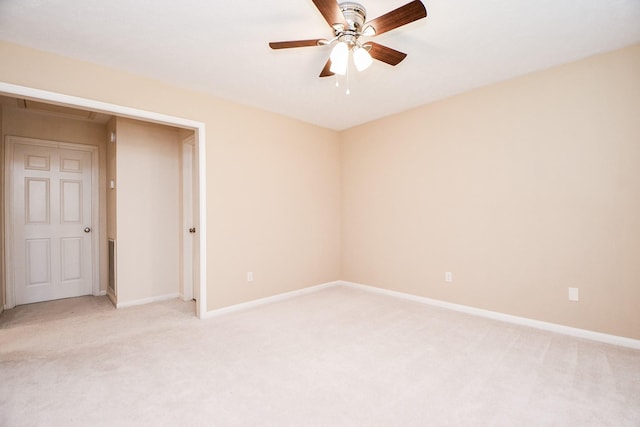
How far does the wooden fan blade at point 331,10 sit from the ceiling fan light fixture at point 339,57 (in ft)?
0.48

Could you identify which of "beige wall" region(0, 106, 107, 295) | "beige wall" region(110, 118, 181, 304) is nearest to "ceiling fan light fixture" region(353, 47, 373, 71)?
"beige wall" region(110, 118, 181, 304)

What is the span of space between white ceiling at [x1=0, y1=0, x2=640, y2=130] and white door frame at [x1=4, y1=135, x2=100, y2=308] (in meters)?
2.12

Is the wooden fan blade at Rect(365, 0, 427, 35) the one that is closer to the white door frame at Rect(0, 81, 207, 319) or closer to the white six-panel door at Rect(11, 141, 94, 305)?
the white door frame at Rect(0, 81, 207, 319)

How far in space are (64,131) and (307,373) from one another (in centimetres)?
454

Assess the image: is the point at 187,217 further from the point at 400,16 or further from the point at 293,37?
the point at 400,16

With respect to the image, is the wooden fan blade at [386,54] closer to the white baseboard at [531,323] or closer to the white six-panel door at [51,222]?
the white baseboard at [531,323]

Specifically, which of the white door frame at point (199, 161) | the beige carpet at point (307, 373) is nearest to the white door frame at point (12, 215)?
the beige carpet at point (307, 373)

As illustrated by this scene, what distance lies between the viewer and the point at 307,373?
2.20m

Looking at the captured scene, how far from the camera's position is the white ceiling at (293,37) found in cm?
203

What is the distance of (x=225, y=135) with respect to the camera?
3633 millimetres

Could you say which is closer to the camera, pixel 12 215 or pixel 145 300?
pixel 12 215

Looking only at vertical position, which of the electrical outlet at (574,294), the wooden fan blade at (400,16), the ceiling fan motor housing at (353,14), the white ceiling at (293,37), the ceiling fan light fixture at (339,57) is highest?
the white ceiling at (293,37)

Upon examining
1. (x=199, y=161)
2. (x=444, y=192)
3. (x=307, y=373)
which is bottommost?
(x=307, y=373)

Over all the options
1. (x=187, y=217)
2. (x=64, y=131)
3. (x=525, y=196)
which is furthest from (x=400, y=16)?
(x=64, y=131)
